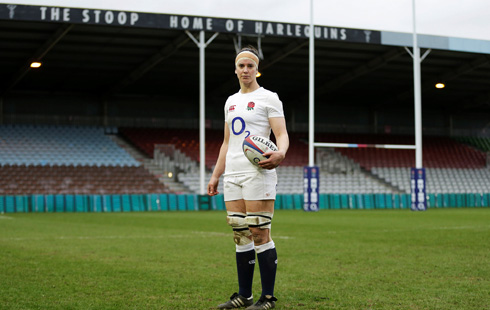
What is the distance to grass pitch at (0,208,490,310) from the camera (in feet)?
18.5

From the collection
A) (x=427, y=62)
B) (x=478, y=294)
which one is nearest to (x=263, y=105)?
(x=478, y=294)

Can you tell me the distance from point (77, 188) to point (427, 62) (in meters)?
18.2

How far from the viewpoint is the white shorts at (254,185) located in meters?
5.25

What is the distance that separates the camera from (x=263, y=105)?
212 inches

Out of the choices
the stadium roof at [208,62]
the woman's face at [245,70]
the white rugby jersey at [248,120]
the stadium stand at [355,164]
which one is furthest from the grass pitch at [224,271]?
the stadium stand at [355,164]

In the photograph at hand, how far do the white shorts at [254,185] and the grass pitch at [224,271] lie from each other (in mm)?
934

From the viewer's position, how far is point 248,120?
5.39m

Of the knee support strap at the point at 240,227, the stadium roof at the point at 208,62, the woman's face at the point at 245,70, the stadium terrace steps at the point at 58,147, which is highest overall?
the stadium roof at the point at 208,62

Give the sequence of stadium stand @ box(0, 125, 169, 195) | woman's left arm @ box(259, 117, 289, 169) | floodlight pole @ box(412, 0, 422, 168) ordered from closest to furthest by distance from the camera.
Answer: woman's left arm @ box(259, 117, 289, 169) < floodlight pole @ box(412, 0, 422, 168) < stadium stand @ box(0, 125, 169, 195)

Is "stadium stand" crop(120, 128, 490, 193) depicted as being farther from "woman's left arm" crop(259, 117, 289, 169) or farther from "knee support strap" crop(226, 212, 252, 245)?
"woman's left arm" crop(259, 117, 289, 169)

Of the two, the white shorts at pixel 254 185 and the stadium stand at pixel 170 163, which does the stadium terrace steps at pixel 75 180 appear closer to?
the stadium stand at pixel 170 163

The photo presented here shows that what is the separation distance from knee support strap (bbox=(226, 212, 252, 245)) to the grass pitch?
1.97 feet

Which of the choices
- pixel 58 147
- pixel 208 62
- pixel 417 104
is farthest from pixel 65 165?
pixel 417 104

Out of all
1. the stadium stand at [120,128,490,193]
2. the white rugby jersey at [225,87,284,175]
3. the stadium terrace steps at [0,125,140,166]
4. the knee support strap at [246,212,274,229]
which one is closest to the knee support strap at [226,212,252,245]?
the knee support strap at [246,212,274,229]
